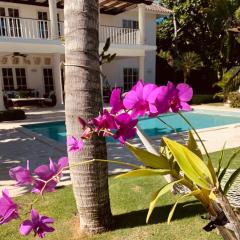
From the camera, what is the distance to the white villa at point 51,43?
14750 mm

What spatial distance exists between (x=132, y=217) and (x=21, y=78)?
16786 mm

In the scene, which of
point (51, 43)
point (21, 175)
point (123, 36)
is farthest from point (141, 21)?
point (21, 175)

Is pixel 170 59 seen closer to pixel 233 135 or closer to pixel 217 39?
pixel 217 39

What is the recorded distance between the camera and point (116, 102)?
3.12 ft

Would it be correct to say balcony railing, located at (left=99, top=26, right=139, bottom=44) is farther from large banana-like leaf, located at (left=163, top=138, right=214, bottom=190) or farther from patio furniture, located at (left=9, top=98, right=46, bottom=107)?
large banana-like leaf, located at (left=163, top=138, right=214, bottom=190)

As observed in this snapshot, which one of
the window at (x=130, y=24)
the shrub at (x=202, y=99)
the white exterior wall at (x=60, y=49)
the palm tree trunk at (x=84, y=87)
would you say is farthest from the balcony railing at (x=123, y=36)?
the palm tree trunk at (x=84, y=87)

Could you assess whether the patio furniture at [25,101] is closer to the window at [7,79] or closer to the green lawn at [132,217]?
the window at [7,79]

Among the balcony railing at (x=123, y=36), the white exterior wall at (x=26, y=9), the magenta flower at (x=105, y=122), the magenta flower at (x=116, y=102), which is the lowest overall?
the magenta flower at (x=105, y=122)

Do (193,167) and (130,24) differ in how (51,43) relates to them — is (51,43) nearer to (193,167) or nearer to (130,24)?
(130,24)

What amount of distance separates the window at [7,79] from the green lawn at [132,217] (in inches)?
607

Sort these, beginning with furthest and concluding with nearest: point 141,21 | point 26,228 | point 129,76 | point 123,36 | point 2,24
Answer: point 129,76 → point 123,36 → point 141,21 → point 2,24 → point 26,228

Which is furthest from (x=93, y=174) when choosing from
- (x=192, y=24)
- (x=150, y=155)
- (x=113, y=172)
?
(x=192, y=24)

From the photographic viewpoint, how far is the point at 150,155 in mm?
952

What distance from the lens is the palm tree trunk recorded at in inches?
107
